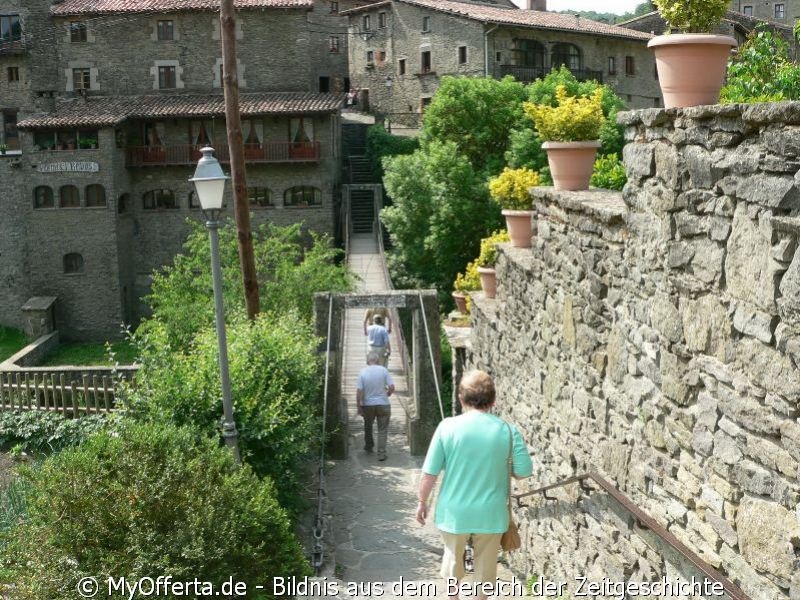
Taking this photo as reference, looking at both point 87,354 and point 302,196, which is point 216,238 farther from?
point 302,196

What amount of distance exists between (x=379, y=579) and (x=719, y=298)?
6.39m

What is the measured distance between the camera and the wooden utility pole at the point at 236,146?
51.1 feet

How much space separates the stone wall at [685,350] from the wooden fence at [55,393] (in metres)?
12.6

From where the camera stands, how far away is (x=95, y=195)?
36906 mm

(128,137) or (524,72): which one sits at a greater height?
(524,72)

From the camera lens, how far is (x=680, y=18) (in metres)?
5.07

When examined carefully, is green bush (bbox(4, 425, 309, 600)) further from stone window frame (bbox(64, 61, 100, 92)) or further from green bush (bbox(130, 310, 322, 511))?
stone window frame (bbox(64, 61, 100, 92))

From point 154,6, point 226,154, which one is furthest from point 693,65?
point 154,6

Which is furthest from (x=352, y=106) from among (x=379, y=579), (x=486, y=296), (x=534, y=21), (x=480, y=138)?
(x=379, y=579)

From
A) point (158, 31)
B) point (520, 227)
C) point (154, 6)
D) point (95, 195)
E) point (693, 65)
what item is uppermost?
point (154, 6)

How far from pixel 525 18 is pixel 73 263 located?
69.8 ft

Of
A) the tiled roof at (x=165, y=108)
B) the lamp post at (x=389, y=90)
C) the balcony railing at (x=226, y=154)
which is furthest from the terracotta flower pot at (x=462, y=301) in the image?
the lamp post at (x=389, y=90)

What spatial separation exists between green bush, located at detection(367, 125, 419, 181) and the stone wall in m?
33.3

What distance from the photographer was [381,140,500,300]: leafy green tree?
102 ft
